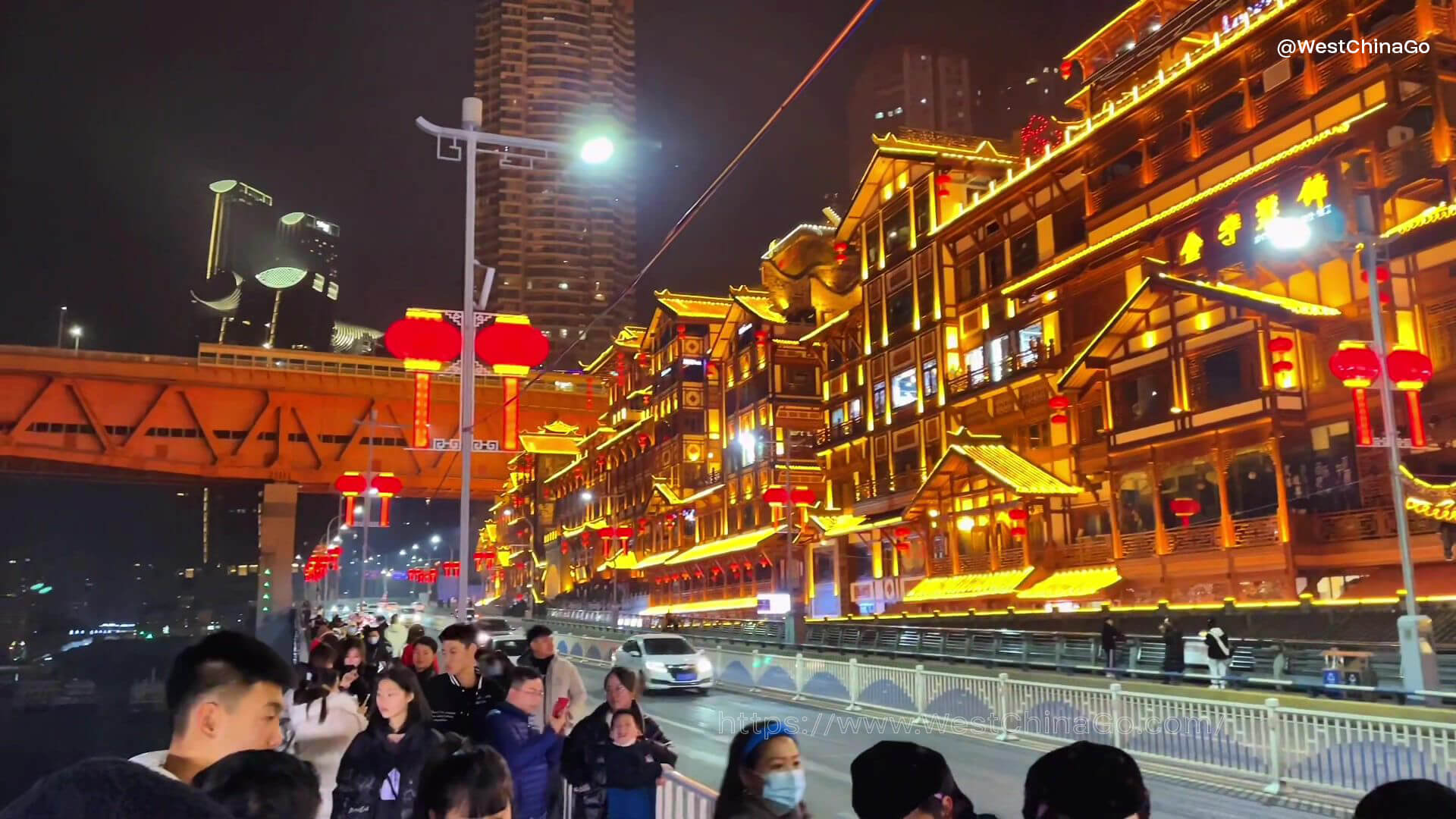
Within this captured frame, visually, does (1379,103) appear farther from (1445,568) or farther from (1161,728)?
(1161,728)

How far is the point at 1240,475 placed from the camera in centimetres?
2816

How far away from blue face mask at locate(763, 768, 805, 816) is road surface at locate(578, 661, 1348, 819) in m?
0.71

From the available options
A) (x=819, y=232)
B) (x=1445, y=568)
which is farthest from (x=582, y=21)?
(x=1445, y=568)

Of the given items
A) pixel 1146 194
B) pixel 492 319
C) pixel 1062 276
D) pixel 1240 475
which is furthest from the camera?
pixel 1062 276

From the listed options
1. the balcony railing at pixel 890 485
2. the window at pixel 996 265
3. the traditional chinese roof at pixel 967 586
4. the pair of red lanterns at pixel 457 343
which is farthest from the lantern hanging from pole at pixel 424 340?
the window at pixel 996 265

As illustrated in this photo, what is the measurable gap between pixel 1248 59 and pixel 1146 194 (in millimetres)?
4757

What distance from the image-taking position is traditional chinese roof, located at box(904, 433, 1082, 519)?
33344 mm

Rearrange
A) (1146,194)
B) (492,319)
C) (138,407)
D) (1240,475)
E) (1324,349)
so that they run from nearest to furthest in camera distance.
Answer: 1. (492,319)
2. (1324,349)
3. (1240,475)
4. (1146,194)
5. (138,407)

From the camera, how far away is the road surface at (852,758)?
10.9 meters

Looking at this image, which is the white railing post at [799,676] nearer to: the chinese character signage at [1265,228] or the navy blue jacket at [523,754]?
the chinese character signage at [1265,228]

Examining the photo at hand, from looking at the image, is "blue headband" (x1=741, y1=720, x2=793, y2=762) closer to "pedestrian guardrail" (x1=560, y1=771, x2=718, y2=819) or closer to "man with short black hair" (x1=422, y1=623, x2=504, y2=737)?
"pedestrian guardrail" (x1=560, y1=771, x2=718, y2=819)

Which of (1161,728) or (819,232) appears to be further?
(819,232)

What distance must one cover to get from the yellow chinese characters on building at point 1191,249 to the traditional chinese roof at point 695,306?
1429 inches

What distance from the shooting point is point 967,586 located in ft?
120
